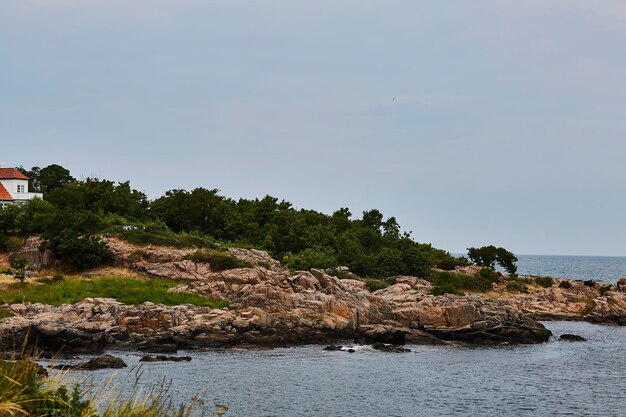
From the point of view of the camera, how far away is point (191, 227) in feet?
349

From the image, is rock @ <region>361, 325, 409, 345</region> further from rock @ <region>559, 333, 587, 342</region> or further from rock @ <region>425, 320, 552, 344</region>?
rock @ <region>559, 333, 587, 342</region>

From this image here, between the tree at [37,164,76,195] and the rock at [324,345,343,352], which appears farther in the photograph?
the tree at [37,164,76,195]

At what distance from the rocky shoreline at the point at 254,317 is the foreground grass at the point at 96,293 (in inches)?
84.2

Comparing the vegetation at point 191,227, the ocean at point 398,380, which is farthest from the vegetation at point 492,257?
the ocean at point 398,380

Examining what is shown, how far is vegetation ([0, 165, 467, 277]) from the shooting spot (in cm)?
8206

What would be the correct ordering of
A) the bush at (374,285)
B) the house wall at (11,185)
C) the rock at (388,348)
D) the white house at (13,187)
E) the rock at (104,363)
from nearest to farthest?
the rock at (104,363)
the rock at (388,348)
the bush at (374,285)
the white house at (13,187)
the house wall at (11,185)

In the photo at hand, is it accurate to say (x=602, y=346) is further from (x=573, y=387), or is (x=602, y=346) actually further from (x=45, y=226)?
(x=45, y=226)

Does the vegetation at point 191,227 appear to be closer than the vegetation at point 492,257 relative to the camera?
Yes

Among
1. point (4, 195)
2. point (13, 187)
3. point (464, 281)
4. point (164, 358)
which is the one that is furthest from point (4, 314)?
point (464, 281)

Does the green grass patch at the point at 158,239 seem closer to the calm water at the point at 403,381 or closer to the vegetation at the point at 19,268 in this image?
the vegetation at the point at 19,268

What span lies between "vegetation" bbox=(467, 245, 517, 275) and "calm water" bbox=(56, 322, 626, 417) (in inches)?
2421

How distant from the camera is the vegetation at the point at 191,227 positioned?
269 feet

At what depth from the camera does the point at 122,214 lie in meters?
102

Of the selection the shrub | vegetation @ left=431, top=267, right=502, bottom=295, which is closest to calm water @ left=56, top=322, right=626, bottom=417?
vegetation @ left=431, top=267, right=502, bottom=295
